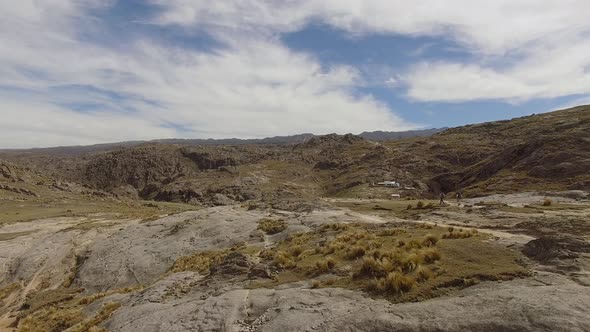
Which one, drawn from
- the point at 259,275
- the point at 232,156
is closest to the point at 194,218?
the point at 259,275

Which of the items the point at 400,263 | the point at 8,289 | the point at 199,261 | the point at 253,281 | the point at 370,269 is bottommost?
the point at 8,289

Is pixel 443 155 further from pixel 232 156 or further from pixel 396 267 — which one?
pixel 396 267

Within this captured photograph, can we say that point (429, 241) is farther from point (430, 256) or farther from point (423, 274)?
point (423, 274)

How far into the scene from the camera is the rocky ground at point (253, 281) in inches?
484

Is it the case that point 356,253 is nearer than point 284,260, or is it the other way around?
point 356,253

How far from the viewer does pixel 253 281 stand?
19438mm

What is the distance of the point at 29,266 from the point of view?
3778cm

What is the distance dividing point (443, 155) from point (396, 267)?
335 feet

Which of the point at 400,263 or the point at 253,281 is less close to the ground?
the point at 400,263

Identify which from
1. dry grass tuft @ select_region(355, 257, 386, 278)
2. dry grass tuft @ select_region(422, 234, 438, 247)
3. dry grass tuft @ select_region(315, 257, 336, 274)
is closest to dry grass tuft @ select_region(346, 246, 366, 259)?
dry grass tuft @ select_region(315, 257, 336, 274)

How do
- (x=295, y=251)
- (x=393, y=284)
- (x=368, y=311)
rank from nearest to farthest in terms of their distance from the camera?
(x=368, y=311)
(x=393, y=284)
(x=295, y=251)

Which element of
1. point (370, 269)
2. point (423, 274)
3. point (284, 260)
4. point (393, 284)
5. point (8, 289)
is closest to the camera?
point (393, 284)

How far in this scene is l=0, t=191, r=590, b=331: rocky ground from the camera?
12297mm

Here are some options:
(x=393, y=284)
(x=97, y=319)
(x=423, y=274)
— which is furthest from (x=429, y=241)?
(x=97, y=319)
